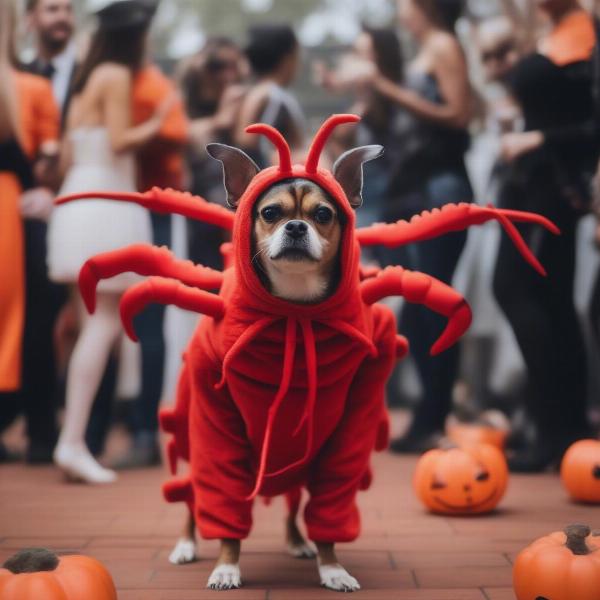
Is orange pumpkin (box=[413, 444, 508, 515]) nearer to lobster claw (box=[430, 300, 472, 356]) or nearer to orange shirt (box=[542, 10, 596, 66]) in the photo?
lobster claw (box=[430, 300, 472, 356])

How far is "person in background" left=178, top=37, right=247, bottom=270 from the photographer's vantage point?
577 centimetres

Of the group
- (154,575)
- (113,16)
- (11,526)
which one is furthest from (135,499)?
(113,16)

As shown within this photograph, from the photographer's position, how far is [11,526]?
3938 mm

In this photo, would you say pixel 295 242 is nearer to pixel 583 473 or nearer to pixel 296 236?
pixel 296 236

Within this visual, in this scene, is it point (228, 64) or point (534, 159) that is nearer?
point (534, 159)

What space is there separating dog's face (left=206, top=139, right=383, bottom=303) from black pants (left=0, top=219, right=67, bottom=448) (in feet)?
9.50

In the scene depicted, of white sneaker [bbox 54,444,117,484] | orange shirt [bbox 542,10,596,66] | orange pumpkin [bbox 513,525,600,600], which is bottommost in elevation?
white sneaker [bbox 54,444,117,484]

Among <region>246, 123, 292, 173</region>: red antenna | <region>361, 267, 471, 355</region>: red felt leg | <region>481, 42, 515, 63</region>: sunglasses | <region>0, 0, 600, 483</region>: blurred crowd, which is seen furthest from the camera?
<region>481, 42, 515, 63</region>: sunglasses

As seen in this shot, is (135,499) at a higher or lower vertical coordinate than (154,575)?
lower

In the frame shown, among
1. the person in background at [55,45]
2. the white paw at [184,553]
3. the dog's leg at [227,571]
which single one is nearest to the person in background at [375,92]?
the person in background at [55,45]

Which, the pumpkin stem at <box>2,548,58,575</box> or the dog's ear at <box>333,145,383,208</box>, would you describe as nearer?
the pumpkin stem at <box>2,548,58,575</box>

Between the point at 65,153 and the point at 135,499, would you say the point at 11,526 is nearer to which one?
the point at 135,499

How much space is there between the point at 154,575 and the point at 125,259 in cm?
93

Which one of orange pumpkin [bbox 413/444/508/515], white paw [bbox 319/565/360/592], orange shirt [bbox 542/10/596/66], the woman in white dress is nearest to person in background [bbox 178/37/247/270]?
the woman in white dress
